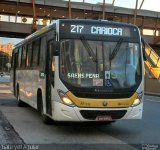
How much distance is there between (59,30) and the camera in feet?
38.4

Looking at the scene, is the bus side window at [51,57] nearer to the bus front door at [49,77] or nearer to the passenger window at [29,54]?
the bus front door at [49,77]

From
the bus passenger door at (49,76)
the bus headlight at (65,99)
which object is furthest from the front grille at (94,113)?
the bus passenger door at (49,76)

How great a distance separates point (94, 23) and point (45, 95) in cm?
244

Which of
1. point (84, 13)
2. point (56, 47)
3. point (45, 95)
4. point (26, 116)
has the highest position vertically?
point (84, 13)

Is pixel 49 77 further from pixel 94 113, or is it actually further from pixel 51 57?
pixel 94 113

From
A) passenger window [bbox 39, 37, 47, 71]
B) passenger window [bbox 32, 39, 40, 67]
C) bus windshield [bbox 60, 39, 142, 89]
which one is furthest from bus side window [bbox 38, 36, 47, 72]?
bus windshield [bbox 60, 39, 142, 89]

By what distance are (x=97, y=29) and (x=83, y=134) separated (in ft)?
8.68

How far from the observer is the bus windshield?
11.4m

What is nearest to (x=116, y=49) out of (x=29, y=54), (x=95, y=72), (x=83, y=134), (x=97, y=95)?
(x=95, y=72)

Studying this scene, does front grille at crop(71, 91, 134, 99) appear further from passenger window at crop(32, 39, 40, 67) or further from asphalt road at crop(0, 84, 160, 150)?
passenger window at crop(32, 39, 40, 67)

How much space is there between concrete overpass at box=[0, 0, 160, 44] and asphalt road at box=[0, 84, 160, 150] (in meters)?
47.3

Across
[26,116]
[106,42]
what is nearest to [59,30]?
[106,42]

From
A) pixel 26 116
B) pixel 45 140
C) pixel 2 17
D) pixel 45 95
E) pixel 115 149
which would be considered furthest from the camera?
pixel 2 17

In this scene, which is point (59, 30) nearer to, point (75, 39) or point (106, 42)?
point (75, 39)
